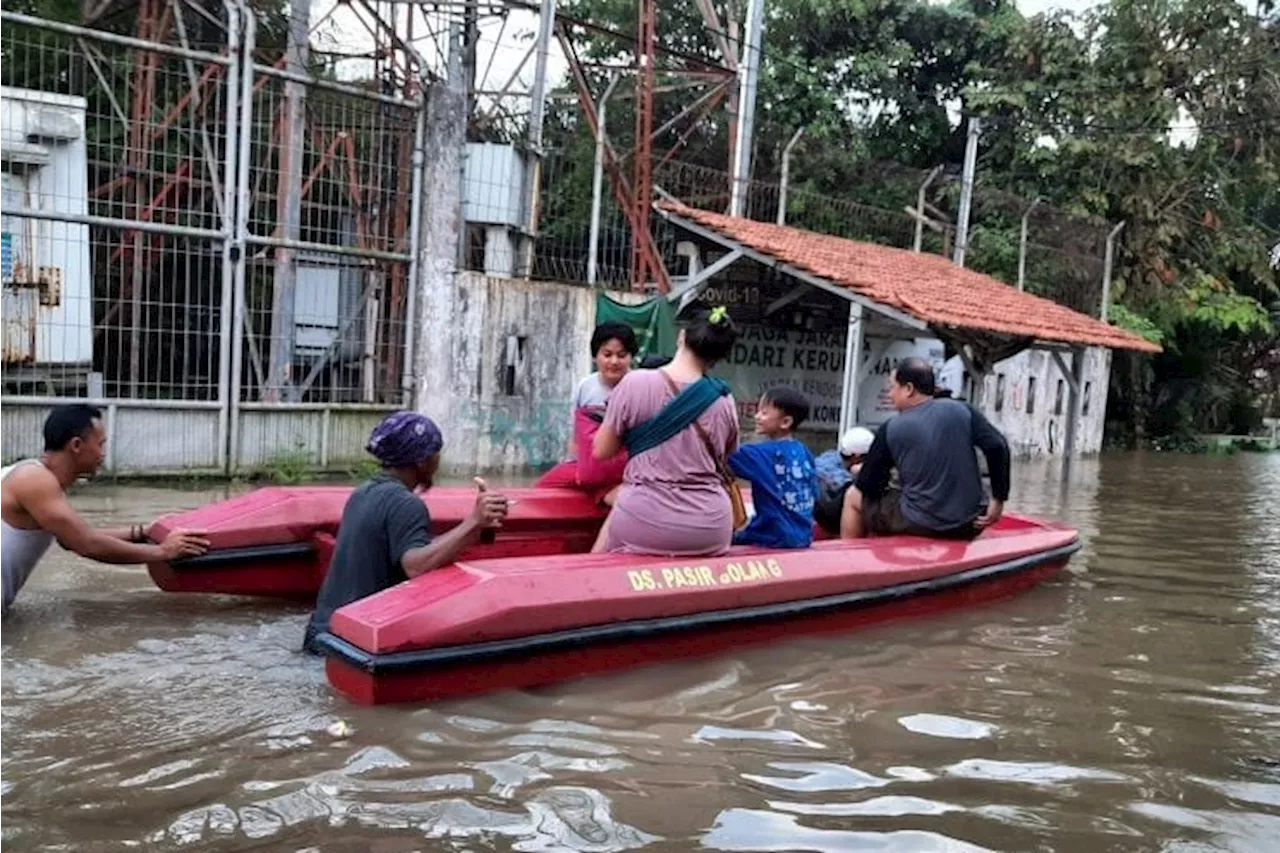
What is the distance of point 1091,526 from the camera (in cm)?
1064

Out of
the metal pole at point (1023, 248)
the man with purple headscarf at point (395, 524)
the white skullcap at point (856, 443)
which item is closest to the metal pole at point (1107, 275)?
the metal pole at point (1023, 248)

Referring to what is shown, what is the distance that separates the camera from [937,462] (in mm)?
6461

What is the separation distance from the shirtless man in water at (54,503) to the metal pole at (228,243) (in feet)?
15.6

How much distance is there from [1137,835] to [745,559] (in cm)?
220

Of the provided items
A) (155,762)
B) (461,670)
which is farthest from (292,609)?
(155,762)

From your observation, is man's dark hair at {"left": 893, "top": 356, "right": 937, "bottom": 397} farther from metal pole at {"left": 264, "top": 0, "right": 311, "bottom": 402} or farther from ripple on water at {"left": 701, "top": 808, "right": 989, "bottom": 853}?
metal pole at {"left": 264, "top": 0, "right": 311, "bottom": 402}

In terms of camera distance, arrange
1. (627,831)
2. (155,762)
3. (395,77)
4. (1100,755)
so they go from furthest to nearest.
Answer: (395,77) → (1100,755) → (155,762) → (627,831)

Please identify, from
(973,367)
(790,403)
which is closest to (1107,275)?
(973,367)

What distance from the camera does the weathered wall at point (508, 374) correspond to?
437 inches

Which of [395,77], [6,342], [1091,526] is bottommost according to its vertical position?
[1091,526]

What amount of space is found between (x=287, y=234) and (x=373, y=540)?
623cm

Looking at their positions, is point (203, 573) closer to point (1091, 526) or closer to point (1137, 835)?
point (1137, 835)

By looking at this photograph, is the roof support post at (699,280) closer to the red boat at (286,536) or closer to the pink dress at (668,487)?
the red boat at (286,536)

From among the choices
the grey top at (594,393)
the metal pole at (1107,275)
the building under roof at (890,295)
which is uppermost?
the metal pole at (1107,275)
